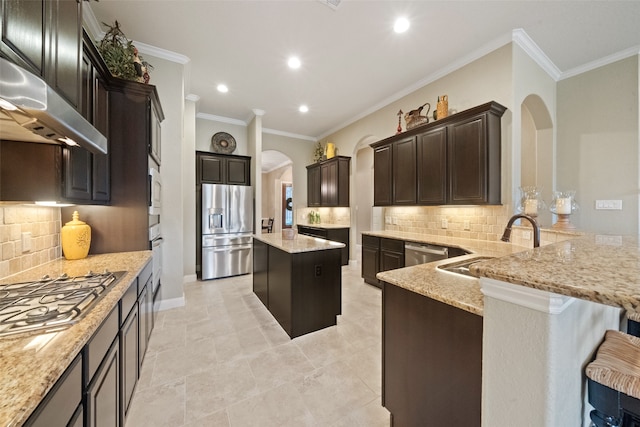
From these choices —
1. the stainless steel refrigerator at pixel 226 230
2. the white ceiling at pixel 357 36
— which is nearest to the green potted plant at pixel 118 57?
→ the white ceiling at pixel 357 36

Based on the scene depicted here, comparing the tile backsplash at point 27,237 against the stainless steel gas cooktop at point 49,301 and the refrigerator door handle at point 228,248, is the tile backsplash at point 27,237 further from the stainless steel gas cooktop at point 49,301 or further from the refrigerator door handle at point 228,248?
the refrigerator door handle at point 228,248

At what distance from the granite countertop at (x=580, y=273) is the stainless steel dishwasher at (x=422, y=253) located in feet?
6.34

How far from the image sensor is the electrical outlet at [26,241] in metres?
1.52

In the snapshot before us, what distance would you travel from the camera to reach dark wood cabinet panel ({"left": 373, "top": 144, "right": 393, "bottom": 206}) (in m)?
3.81

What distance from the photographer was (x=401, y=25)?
252 centimetres

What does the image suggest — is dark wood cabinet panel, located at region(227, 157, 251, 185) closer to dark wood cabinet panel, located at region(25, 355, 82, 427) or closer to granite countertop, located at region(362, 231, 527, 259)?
granite countertop, located at region(362, 231, 527, 259)

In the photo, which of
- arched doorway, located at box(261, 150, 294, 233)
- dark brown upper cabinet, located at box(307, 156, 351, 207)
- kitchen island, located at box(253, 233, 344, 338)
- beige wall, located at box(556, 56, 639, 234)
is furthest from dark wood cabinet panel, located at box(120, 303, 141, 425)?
arched doorway, located at box(261, 150, 294, 233)

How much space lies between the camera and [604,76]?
2947 millimetres

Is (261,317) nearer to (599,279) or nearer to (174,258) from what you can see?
(174,258)

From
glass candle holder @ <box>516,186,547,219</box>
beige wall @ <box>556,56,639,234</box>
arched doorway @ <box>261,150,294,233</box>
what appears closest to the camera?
glass candle holder @ <box>516,186,547,219</box>

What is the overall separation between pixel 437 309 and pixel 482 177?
2.16 metres

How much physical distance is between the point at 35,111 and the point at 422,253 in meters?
3.34

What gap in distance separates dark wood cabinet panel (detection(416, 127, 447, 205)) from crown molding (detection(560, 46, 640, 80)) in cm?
198

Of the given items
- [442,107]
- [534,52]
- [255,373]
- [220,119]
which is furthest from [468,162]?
[220,119]
